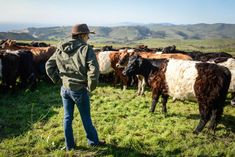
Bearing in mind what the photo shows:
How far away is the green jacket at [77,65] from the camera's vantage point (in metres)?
5.76

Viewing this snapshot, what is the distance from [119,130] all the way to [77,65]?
2953 millimetres

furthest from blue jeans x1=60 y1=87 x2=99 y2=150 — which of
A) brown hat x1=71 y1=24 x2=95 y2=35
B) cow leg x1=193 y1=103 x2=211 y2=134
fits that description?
cow leg x1=193 y1=103 x2=211 y2=134

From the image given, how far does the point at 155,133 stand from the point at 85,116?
8.30 feet

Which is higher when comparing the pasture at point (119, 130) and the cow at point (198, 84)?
the cow at point (198, 84)

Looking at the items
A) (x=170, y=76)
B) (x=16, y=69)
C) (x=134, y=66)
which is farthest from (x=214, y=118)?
(x=16, y=69)

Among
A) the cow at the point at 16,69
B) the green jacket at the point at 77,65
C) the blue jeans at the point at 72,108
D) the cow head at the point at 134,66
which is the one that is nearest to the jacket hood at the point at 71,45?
the green jacket at the point at 77,65

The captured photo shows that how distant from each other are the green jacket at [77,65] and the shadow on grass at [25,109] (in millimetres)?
2728

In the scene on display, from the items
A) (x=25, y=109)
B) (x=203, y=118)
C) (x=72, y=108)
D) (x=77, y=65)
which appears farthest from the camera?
(x=25, y=109)

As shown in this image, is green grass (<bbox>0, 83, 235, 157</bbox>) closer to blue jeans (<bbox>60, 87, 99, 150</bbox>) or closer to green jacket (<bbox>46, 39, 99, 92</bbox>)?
Result: blue jeans (<bbox>60, 87, 99, 150</bbox>)

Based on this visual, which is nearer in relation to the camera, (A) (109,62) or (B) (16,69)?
(B) (16,69)

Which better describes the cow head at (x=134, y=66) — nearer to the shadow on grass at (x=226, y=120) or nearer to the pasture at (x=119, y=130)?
the pasture at (x=119, y=130)

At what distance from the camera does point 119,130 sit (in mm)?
8172

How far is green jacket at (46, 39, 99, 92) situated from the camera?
18.9 ft

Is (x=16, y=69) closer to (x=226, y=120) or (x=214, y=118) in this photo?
(x=214, y=118)
